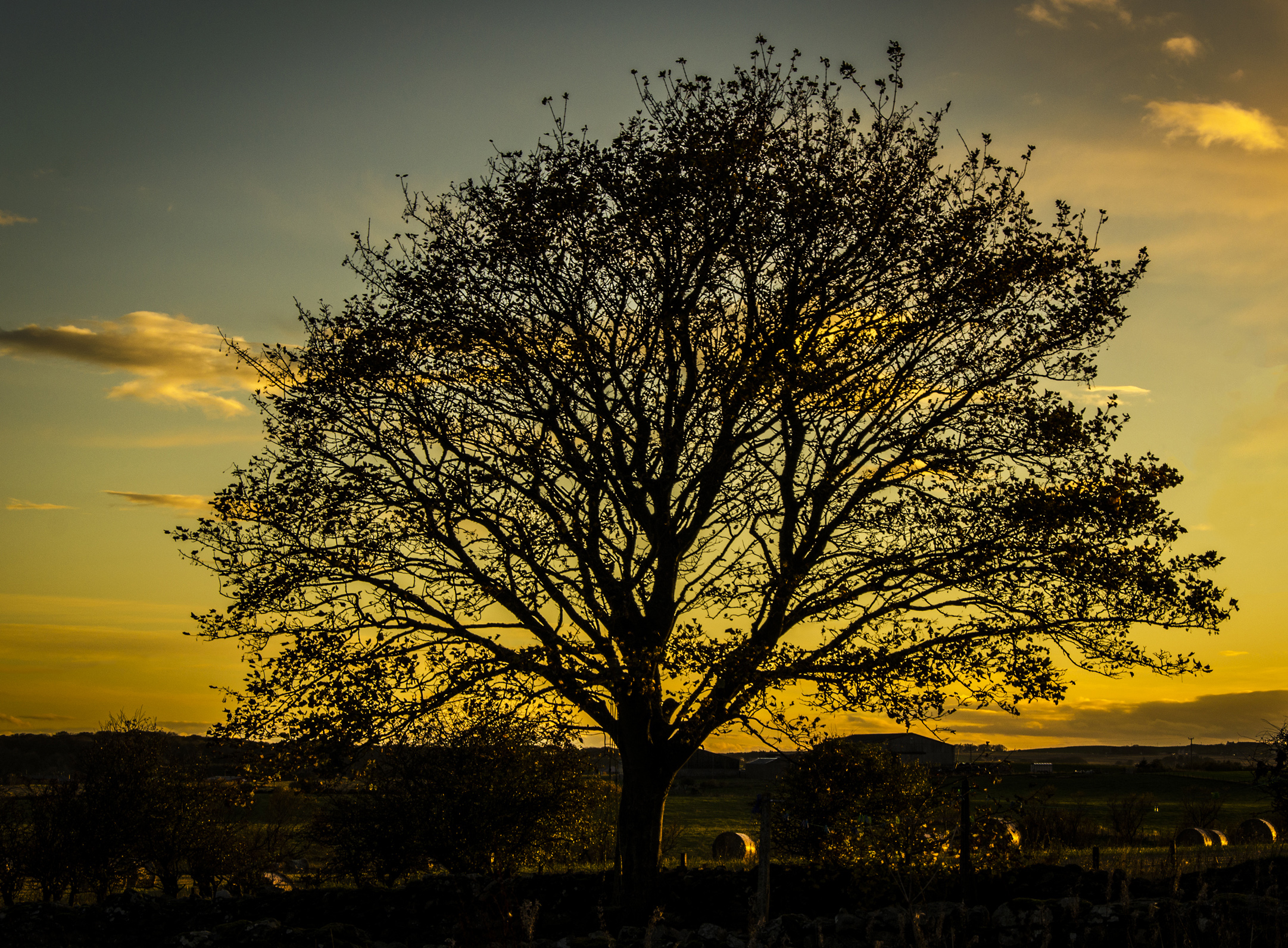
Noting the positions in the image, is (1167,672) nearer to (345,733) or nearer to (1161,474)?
(1161,474)

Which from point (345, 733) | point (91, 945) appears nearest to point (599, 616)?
point (345, 733)

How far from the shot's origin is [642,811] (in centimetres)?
1631

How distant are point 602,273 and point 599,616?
556 cm

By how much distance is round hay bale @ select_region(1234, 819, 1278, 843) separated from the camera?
3209 centimetres

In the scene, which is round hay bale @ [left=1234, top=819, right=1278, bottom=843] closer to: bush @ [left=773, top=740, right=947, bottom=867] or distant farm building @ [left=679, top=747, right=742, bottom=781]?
bush @ [left=773, top=740, right=947, bottom=867]

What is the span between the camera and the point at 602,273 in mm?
16172

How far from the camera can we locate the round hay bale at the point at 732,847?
33.8 metres

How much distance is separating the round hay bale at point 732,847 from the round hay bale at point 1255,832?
16045 millimetres

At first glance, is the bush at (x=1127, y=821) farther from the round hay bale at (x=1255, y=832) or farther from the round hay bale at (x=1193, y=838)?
the round hay bale at (x=1255, y=832)

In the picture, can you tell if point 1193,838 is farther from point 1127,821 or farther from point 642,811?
point 642,811

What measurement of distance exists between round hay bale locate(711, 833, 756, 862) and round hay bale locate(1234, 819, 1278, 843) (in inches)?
632

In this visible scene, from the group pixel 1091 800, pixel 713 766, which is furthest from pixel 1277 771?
pixel 713 766

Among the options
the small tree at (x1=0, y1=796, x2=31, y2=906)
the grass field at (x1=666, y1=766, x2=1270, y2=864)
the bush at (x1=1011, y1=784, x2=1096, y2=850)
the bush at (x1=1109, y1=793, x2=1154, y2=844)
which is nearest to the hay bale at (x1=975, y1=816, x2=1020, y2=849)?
the grass field at (x1=666, y1=766, x2=1270, y2=864)

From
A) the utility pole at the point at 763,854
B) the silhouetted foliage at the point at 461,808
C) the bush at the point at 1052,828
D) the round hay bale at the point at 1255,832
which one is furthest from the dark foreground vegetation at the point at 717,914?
the round hay bale at the point at 1255,832
